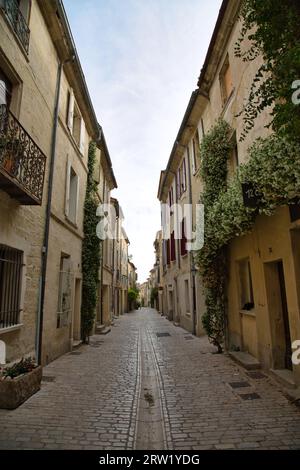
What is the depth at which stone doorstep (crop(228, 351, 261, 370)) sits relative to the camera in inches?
253

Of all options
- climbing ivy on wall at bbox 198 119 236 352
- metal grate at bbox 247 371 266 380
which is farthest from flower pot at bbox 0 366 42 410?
climbing ivy on wall at bbox 198 119 236 352

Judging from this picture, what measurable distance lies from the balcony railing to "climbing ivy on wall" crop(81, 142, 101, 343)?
6140 millimetres

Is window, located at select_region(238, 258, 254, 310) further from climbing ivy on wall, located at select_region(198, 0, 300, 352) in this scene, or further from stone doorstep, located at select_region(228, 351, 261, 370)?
climbing ivy on wall, located at select_region(198, 0, 300, 352)

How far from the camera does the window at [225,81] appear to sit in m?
8.70

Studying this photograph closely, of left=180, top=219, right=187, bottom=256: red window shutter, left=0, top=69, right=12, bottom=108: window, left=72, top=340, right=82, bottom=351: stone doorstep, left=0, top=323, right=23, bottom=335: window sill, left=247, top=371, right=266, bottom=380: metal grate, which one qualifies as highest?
left=0, top=69, right=12, bottom=108: window

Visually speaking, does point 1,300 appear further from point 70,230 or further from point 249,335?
point 249,335

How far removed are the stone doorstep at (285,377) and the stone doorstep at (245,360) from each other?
69 cm

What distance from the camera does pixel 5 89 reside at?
5.86 meters

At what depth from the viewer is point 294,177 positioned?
12.1 ft

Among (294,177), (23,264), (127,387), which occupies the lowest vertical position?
(127,387)

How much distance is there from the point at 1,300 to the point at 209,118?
877cm

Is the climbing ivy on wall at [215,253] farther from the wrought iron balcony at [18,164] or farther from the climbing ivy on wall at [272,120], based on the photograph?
the wrought iron balcony at [18,164]

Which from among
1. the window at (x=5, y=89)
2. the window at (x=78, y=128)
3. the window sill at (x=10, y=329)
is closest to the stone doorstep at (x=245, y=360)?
the window sill at (x=10, y=329)
